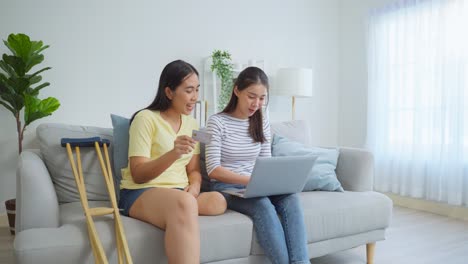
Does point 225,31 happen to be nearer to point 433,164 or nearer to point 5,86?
point 5,86

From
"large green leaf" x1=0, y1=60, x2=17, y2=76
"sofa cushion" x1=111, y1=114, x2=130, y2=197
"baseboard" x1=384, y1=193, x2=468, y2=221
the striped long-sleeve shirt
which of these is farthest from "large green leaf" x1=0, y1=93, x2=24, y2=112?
"baseboard" x1=384, y1=193, x2=468, y2=221

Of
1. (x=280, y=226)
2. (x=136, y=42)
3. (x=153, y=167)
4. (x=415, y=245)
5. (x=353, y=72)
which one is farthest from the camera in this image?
(x=353, y=72)

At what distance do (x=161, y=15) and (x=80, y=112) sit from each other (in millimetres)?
1141

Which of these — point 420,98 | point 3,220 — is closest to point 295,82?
point 420,98

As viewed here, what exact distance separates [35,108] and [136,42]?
3.57 ft

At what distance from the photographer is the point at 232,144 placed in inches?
73.4

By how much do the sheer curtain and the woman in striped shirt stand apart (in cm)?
210

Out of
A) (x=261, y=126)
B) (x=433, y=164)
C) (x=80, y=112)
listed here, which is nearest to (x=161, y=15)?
(x=80, y=112)

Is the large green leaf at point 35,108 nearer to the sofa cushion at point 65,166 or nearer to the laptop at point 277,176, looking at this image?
the sofa cushion at point 65,166

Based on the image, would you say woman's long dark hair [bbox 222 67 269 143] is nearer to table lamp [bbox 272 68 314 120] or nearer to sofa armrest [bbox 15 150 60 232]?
sofa armrest [bbox 15 150 60 232]

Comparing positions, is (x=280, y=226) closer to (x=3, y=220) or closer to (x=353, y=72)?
(x=3, y=220)

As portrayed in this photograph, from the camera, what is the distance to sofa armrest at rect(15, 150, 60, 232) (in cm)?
139

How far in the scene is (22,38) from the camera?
2.58 metres

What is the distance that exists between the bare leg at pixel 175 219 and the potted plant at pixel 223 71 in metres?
2.17
